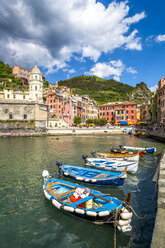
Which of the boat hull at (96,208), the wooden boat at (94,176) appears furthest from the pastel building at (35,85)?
the boat hull at (96,208)

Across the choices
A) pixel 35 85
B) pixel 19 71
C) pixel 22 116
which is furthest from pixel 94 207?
pixel 19 71

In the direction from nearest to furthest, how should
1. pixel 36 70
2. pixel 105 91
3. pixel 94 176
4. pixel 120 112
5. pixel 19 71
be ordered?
pixel 94 176, pixel 36 70, pixel 120 112, pixel 19 71, pixel 105 91

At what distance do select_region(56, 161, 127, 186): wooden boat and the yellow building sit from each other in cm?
6848

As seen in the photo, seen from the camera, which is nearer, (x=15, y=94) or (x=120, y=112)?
(x=15, y=94)

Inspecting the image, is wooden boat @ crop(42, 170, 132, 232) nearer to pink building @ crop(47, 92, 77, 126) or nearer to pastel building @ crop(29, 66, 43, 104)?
pink building @ crop(47, 92, 77, 126)

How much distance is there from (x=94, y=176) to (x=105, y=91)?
143 metres

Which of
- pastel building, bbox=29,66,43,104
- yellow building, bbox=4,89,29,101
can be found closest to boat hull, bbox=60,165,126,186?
pastel building, bbox=29,66,43,104

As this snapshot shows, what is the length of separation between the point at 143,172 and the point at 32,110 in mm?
58869

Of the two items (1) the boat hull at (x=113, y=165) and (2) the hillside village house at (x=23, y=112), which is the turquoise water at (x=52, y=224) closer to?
(1) the boat hull at (x=113, y=165)

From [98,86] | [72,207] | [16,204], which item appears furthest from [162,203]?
[98,86]

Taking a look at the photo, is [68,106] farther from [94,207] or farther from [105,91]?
A: [105,91]

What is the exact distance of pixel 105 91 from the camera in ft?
488

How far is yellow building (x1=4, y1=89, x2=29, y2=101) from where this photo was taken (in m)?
71.6

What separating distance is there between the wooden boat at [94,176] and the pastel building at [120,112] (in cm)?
6753
